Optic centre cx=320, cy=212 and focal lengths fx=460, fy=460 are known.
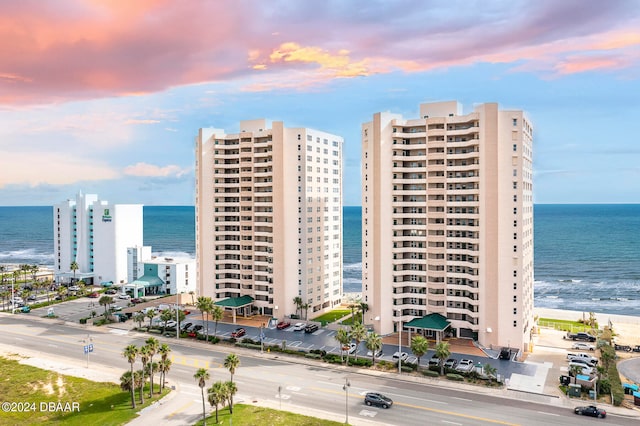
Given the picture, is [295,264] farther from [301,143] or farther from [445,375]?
[445,375]

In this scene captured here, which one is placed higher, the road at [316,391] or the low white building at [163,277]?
the low white building at [163,277]

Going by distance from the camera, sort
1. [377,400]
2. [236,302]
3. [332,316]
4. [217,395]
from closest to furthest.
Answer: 1. [217,395]
2. [377,400]
3. [236,302]
4. [332,316]

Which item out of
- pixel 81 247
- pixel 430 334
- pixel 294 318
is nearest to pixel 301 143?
pixel 294 318

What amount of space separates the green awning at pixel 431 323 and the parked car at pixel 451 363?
7.28 m

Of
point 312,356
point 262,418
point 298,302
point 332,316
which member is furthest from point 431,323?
point 262,418

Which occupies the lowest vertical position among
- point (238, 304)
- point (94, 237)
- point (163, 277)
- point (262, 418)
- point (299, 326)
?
point (262, 418)

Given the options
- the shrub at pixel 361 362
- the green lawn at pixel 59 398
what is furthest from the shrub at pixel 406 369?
the green lawn at pixel 59 398

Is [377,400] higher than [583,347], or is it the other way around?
[377,400]

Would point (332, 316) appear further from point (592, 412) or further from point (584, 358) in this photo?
point (592, 412)

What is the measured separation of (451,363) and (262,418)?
97.5ft

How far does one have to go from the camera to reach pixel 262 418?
49.6 m

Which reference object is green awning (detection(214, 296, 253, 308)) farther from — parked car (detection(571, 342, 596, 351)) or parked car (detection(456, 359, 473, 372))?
Answer: parked car (detection(571, 342, 596, 351))

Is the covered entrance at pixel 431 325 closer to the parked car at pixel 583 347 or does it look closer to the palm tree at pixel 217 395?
the parked car at pixel 583 347

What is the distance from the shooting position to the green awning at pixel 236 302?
92.4 metres
